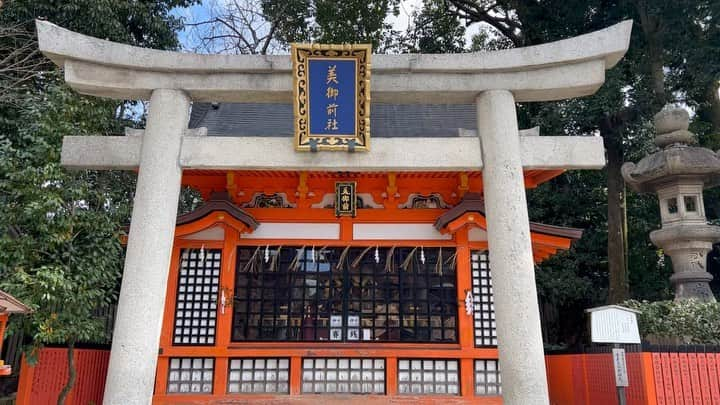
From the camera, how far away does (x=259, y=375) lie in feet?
25.7

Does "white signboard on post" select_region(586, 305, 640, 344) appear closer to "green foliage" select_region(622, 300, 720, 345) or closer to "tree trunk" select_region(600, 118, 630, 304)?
"green foliage" select_region(622, 300, 720, 345)

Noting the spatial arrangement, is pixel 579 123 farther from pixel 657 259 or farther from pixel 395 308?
pixel 395 308

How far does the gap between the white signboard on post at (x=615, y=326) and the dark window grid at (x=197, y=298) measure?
5624 mm

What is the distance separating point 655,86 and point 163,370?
12258mm

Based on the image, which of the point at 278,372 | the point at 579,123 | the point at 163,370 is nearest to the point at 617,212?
the point at 579,123

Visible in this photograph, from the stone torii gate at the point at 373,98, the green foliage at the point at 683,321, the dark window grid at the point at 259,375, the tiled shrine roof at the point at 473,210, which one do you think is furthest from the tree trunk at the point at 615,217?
the dark window grid at the point at 259,375

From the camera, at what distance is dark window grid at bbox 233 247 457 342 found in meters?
8.08

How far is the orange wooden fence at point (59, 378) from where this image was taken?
654cm

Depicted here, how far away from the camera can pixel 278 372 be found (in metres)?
7.88

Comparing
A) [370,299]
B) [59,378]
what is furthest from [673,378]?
[59,378]

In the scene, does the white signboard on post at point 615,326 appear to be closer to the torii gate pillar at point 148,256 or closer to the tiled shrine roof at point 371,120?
the tiled shrine roof at point 371,120

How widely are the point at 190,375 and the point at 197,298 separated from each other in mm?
1203

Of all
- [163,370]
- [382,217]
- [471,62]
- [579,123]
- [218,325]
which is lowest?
[163,370]

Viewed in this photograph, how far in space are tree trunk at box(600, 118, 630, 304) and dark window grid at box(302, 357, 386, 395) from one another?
6.93m
